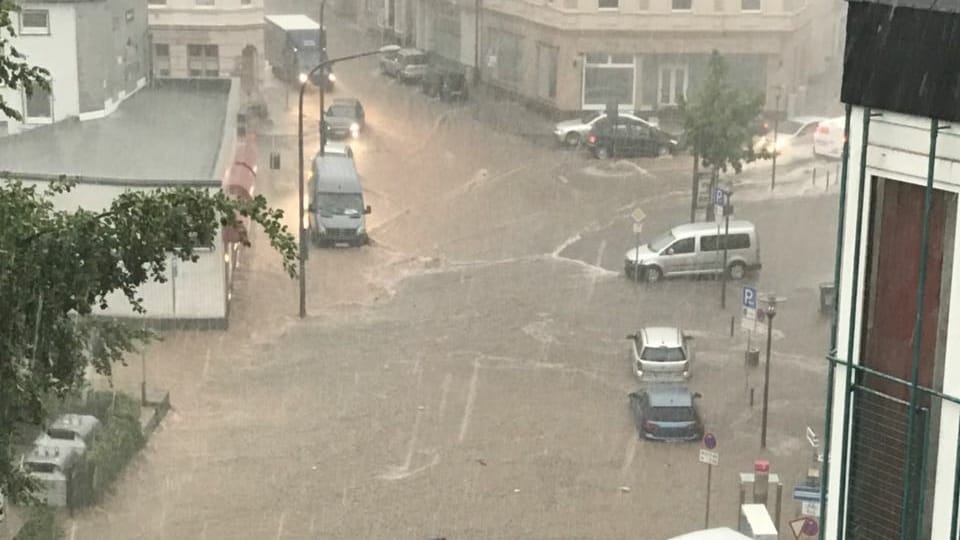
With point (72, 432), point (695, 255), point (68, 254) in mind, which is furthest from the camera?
point (695, 255)

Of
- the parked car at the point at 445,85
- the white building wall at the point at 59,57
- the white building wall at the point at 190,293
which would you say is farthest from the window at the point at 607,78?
the white building wall at the point at 190,293

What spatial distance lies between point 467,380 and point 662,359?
1305 millimetres

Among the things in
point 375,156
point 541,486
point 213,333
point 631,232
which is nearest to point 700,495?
point 541,486

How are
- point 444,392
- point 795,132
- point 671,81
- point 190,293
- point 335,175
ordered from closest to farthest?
A: point 444,392 → point 190,293 → point 335,175 → point 795,132 → point 671,81

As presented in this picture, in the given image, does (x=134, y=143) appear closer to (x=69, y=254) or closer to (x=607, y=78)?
(x=607, y=78)

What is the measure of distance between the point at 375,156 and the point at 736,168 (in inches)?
181

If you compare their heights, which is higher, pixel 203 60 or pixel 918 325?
pixel 918 325

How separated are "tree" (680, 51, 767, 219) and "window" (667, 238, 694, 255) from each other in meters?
2.20

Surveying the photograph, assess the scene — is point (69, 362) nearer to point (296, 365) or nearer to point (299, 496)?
point (299, 496)

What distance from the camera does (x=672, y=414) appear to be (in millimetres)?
9680

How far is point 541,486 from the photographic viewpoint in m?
9.00

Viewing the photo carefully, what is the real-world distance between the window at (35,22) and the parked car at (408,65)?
804cm

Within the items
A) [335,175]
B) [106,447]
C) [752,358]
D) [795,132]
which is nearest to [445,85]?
[795,132]

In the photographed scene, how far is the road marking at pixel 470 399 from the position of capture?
10.1m
